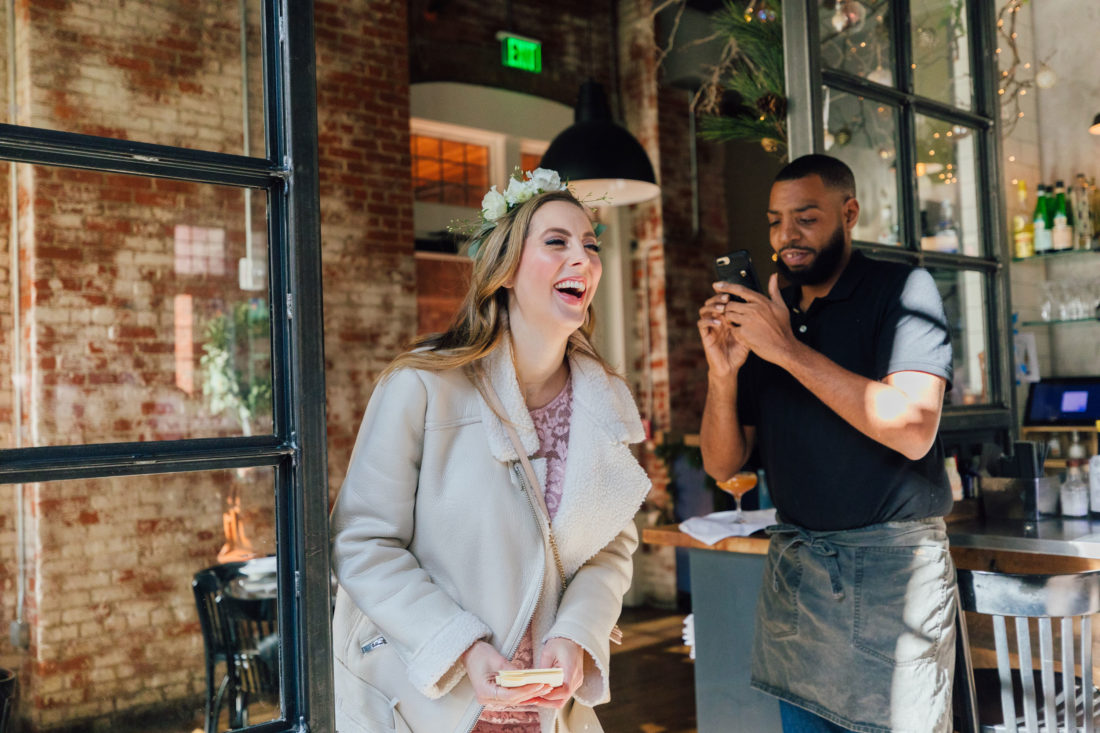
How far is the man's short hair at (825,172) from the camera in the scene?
2053mm

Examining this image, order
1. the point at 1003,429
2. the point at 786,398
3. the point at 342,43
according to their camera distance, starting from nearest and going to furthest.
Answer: the point at 786,398, the point at 1003,429, the point at 342,43

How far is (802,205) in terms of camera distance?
2.04 m

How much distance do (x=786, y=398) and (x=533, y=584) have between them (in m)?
0.89

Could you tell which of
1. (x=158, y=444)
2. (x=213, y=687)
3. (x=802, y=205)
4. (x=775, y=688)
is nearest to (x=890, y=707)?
(x=775, y=688)

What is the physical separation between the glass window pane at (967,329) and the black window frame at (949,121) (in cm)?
2

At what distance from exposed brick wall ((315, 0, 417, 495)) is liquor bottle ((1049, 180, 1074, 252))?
3191 mm

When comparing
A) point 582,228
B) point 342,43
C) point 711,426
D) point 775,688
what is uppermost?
point 342,43

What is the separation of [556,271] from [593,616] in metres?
0.53

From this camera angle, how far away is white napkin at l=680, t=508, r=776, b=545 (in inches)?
102

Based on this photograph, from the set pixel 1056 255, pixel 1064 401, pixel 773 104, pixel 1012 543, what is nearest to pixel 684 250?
pixel 1056 255

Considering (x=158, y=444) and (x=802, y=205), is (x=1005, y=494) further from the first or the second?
(x=158, y=444)

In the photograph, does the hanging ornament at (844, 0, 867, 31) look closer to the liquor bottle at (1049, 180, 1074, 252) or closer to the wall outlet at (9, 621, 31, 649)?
the liquor bottle at (1049, 180, 1074, 252)

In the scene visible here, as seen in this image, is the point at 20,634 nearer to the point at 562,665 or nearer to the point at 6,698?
the point at 6,698

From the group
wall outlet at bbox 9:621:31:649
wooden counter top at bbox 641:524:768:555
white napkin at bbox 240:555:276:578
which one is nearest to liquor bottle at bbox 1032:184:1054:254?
wooden counter top at bbox 641:524:768:555
